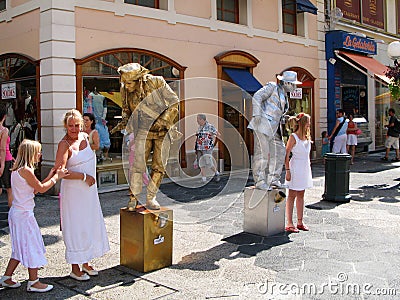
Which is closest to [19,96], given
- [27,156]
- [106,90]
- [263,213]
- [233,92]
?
[106,90]

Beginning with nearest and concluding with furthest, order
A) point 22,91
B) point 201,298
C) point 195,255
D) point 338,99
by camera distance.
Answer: point 201,298, point 195,255, point 22,91, point 338,99

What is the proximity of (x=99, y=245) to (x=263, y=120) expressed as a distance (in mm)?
2871

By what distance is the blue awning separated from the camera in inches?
559

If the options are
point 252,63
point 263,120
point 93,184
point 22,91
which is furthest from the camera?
point 252,63

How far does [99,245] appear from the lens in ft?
14.5

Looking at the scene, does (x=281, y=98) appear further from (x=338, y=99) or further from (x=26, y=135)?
(x=338, y=99)

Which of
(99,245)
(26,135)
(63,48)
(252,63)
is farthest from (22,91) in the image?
(99,245)

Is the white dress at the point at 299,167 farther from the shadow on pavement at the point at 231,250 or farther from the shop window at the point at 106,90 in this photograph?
the shop window at the point at 106,90

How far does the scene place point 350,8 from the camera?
57.4ft

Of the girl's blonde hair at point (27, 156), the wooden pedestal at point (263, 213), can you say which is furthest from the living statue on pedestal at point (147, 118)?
the wooden pedestal at point (263, 213)

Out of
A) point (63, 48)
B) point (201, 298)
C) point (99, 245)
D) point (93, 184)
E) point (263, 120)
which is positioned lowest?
point (201, 298)

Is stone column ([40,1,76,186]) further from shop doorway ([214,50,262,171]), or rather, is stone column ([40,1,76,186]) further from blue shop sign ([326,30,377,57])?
blue shop sign ([326,30,377,57])

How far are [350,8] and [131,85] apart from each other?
49.5 feet

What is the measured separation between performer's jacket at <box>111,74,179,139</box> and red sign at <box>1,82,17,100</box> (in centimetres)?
687
